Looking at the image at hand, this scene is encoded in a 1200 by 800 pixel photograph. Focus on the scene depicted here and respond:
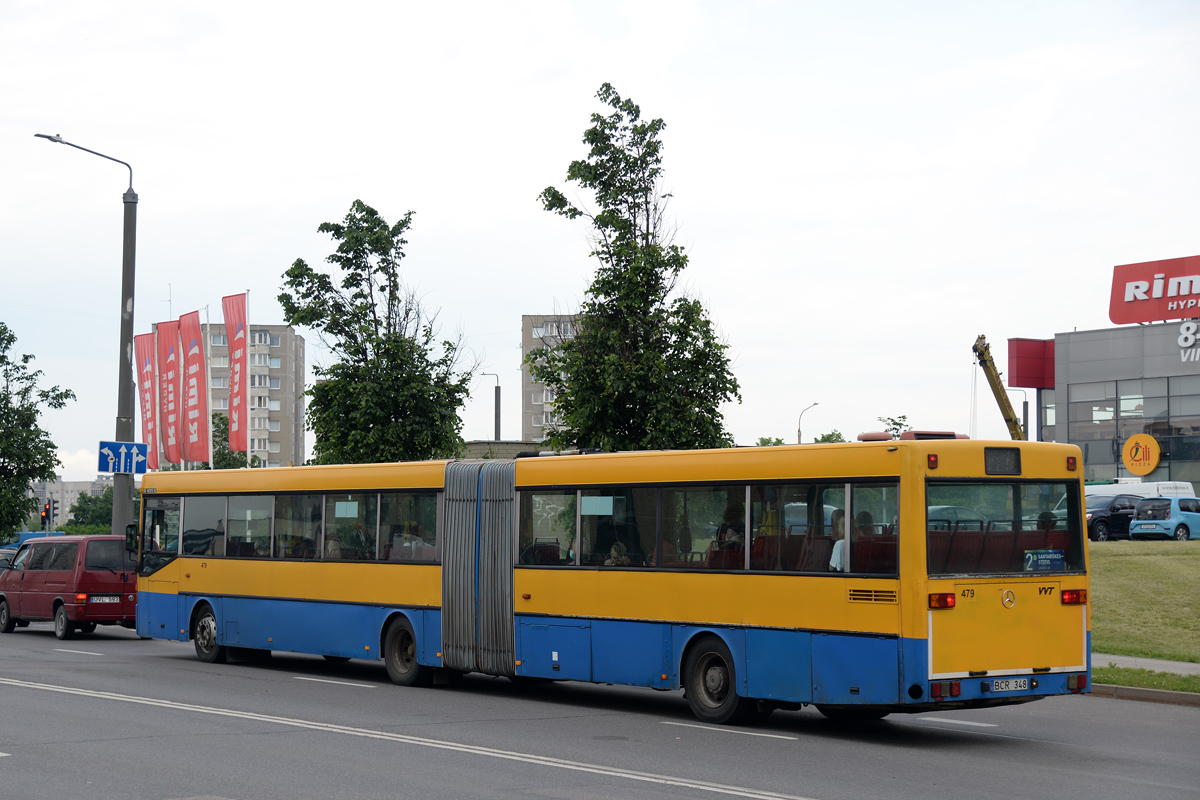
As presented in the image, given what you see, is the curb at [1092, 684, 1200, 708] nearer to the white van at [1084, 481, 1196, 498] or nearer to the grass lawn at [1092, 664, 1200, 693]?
the grass lawn at [1092, 664, 1200, 693]

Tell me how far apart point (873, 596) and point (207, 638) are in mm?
11331

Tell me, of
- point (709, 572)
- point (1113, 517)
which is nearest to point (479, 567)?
point (709, 572)

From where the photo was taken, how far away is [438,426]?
27.0 m

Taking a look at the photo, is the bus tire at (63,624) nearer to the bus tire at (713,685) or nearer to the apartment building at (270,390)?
the bus tire at (713,685)

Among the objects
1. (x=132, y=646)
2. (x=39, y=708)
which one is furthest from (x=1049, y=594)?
(x=132, y=646)

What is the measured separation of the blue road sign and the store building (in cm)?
4227

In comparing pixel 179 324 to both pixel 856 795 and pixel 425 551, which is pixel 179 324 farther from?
pixel 856 795

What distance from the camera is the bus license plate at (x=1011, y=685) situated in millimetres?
11380

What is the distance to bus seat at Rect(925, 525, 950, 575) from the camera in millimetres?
11289

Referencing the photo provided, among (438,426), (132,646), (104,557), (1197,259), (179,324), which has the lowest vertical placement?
(132,646)

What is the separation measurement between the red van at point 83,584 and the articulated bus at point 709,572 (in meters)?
6.16

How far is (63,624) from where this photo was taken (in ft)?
78.0

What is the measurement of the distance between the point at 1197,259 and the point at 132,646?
46356mm

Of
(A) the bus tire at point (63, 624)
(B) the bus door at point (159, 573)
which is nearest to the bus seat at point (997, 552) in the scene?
(B) the bus door at point (159, 573)
